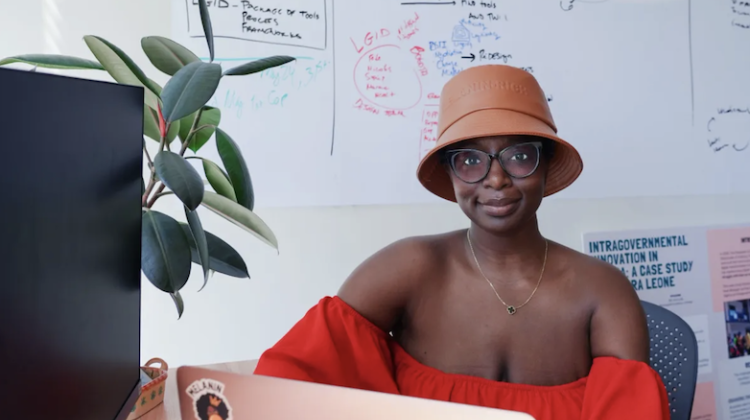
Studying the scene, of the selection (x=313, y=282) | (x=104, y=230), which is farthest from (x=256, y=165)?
(x=104, y=230)

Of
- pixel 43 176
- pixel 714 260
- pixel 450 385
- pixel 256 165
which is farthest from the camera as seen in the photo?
pixel 714 260

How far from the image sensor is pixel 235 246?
6.04 ft

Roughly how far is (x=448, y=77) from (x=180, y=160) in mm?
1174

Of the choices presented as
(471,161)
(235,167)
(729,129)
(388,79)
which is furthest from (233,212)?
(729,129)

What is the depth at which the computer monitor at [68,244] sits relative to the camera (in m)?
0.45

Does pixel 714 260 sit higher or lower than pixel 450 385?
higher

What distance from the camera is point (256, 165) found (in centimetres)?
183

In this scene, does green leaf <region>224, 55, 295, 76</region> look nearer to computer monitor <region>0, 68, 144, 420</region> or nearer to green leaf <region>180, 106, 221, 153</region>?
green leaf <region>180, 106, 221, 153</region>

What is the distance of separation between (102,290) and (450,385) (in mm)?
716

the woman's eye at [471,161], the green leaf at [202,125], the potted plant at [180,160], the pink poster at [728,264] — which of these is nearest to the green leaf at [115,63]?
the potted plant at [180,160]

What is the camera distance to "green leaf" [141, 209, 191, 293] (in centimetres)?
106

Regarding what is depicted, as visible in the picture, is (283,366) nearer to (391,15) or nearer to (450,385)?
(450,385)

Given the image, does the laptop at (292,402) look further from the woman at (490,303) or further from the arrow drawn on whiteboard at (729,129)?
the arrow drawn on whiteboard at (729,129)

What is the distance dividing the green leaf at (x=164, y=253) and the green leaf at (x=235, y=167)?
0.62 ft
